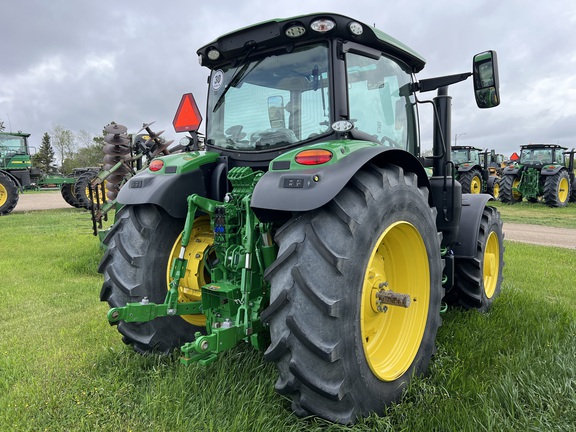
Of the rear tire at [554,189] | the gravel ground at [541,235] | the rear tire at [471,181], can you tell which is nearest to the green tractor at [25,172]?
the gravel ground at [541,235]

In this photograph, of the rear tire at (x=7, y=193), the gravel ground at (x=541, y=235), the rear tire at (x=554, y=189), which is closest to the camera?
the gravel ground at (x=541, y=235)

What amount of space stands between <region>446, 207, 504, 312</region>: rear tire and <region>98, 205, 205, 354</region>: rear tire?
2.43 m

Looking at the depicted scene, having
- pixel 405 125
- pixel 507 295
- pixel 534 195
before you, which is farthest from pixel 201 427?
pixel 534 195

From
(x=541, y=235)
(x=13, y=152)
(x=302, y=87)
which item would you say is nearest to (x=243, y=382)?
(x=302, y=87)

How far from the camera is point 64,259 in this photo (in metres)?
6.46

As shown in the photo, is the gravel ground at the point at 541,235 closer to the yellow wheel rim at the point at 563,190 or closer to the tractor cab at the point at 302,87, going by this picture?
the yellow wheel rim at the point at 563,190

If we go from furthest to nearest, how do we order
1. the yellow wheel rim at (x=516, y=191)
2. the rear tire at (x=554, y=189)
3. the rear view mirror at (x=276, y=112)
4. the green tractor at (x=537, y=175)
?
the yellow wheel rim at (x=516, y=191) < the green tractor at (x=537, y=175) < the rear tire at (x=554, y=189) < the rear view mirror at (x=276, y=112)

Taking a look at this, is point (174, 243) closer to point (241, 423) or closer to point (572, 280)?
point (241, 423)

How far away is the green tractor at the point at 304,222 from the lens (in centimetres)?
199

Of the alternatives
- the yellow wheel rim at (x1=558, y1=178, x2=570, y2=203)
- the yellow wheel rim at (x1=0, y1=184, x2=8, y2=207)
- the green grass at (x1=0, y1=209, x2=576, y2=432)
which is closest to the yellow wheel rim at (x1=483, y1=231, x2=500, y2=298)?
the green grass at (x1=0, y1=209, x2=576, y2=432)

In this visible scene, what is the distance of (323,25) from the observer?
2.52m

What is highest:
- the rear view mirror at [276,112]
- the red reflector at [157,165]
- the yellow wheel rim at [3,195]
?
the rear view mirror at [276,112]

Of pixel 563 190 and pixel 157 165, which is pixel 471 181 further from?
pixel 157 165

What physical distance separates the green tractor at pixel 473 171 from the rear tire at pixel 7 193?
16222 mm
